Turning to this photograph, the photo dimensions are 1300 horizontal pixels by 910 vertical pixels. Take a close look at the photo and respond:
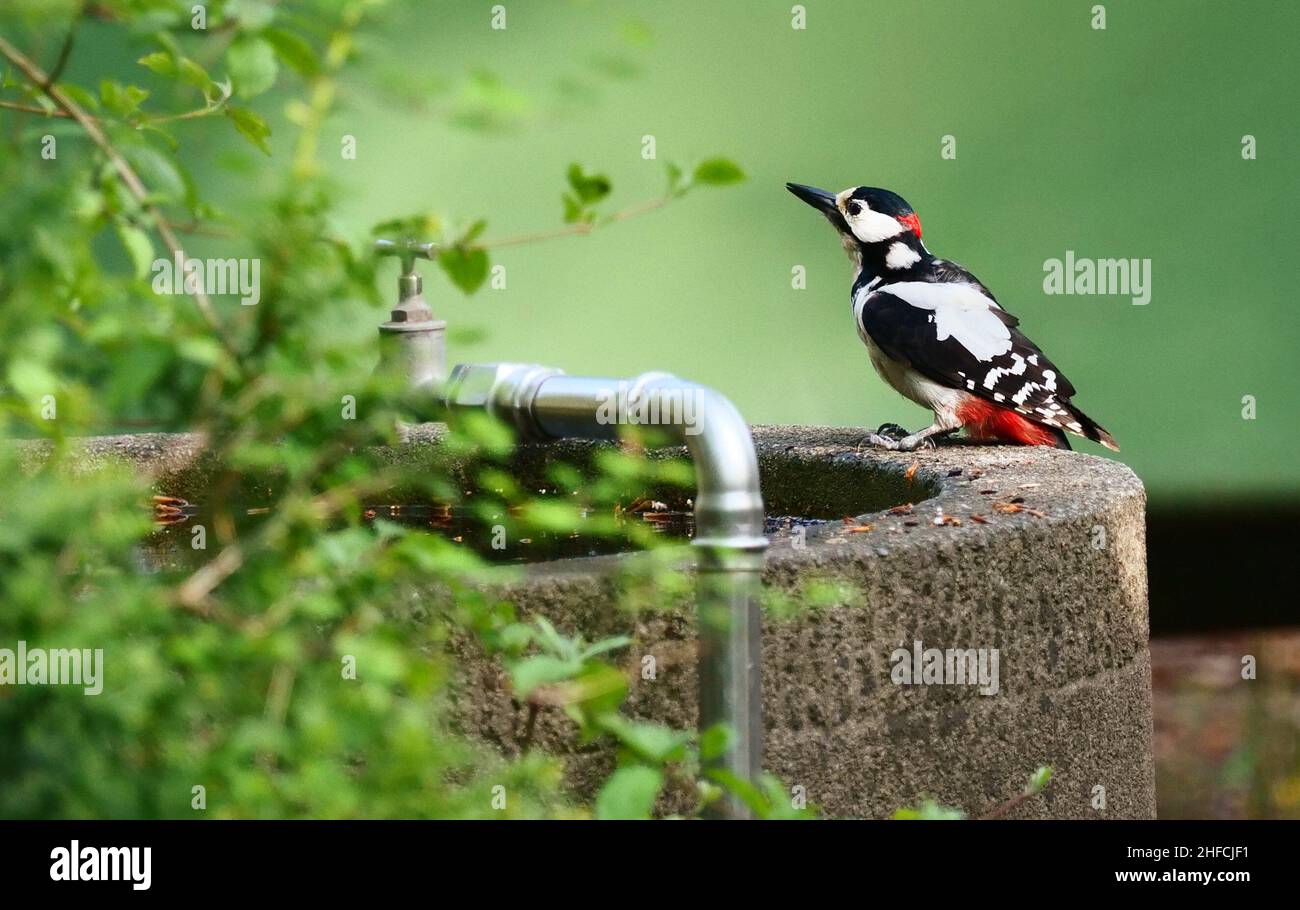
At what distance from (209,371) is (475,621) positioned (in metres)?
0.35

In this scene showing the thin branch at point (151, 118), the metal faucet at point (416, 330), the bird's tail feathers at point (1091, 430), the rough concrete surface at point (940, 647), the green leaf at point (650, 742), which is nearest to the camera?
the green leaf at point (650, 742)

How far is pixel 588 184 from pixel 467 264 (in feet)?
0.45

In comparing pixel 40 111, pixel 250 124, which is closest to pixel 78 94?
pixel 40 111

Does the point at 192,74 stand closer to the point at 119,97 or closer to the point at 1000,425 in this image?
the point at 119,97

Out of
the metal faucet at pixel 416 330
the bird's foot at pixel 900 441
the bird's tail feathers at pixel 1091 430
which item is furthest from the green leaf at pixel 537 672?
the bird's tail feathers at pixel 1091 430

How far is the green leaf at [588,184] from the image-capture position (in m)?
1.53

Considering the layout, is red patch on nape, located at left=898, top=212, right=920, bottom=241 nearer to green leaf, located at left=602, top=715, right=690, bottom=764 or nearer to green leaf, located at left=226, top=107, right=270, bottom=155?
green leaf, located at left=226, top=107, right=270, bottom=155

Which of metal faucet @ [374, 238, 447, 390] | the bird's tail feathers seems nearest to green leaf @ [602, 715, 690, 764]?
metal faucet @ [374, 238, 447, 390]

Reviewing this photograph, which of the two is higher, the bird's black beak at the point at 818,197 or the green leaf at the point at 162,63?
the bird's black beak at the point at 818,197

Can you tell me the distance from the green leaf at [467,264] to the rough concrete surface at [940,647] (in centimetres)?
90

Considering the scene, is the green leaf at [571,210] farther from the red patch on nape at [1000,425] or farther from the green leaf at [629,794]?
the red patch on nape at [1000,425]

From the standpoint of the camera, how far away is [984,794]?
2.79 meters
